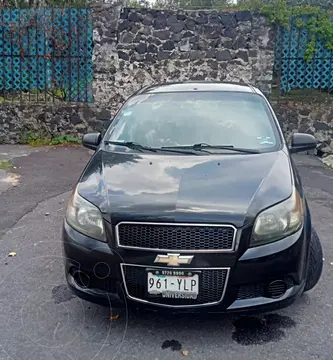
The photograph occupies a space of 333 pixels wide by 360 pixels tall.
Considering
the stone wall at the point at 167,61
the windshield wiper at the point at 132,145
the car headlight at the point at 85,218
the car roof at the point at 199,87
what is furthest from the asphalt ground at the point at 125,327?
the stone wall at the point at 167,61

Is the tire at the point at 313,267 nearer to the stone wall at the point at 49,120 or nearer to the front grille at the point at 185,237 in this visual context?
the front grille at the point at 185,237

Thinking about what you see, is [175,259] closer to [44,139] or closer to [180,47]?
[180,47]

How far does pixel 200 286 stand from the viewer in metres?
2.79

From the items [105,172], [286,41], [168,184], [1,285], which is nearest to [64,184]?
→ [1,285]

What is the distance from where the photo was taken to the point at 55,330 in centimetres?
311

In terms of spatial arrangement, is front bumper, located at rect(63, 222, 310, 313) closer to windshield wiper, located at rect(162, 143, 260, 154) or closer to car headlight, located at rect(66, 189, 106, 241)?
car headlight, located at rect(66, 189, 106, 241)

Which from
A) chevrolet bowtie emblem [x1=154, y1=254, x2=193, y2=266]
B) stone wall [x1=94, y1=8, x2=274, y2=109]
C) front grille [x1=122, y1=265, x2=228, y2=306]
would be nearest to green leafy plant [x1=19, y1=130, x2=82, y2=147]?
stone wall [x1=94, y1=8, x2=274, y2=109]

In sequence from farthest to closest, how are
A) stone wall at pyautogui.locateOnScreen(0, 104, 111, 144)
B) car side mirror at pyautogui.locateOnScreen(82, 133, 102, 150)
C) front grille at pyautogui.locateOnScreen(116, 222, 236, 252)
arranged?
stone wall at pyautogui.locateOnScreen(0, 104, 111, 144) → car side mirror at pyautogui.locateOnScreen(82, 133, 102, 150) → front grille at pyautogui.locateOnScreen(116, 222, 236, 252)

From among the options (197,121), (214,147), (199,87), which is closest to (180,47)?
(199,87)

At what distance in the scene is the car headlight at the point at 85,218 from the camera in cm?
294

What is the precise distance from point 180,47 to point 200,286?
299 inches

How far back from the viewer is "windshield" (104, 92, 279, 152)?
12.8 feet

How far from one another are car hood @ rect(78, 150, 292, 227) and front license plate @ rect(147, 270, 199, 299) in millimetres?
335

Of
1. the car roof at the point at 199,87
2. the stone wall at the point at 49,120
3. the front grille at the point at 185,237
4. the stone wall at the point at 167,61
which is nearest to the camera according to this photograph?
A: the front grille at the point at 185,237
